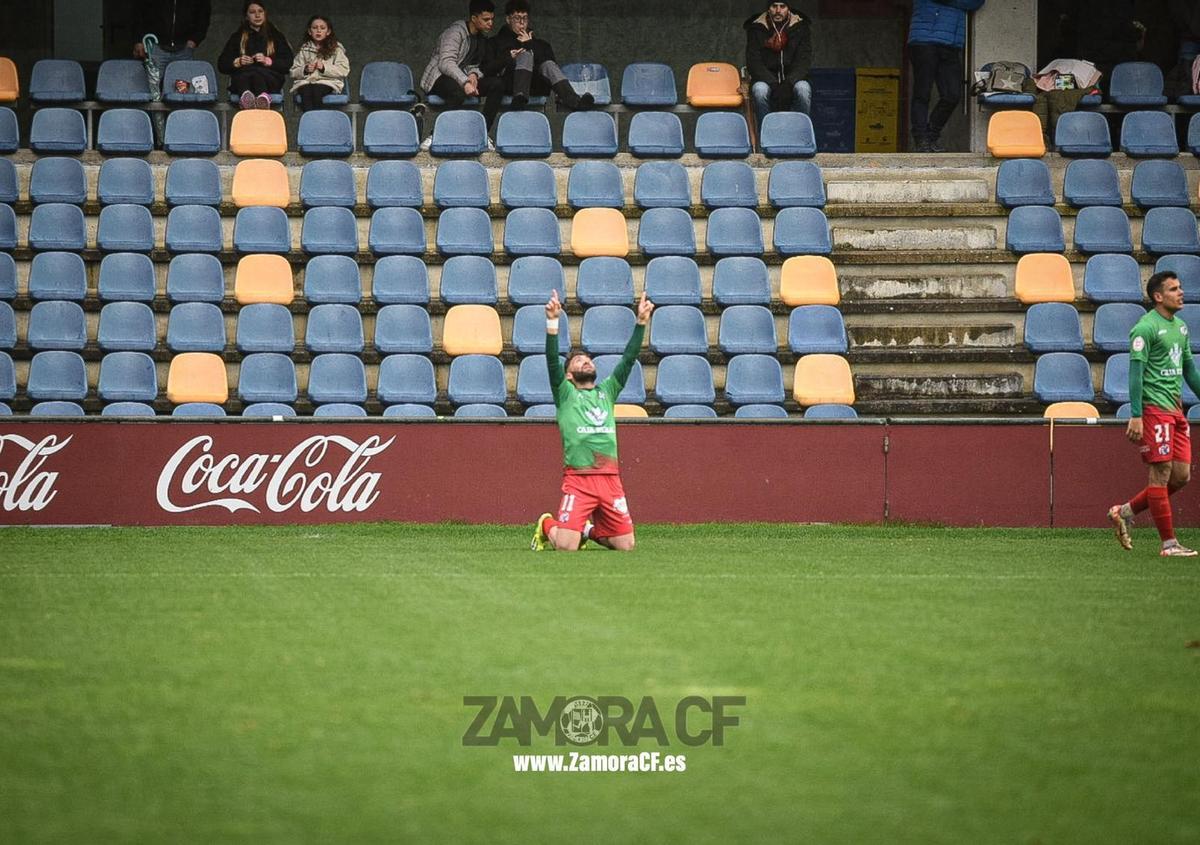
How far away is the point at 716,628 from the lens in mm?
7336

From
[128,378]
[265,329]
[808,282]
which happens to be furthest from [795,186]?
[128,378]

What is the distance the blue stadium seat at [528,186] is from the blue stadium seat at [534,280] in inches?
33.2

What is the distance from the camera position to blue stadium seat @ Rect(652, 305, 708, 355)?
51.4ft

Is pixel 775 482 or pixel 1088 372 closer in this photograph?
pixel 775 482

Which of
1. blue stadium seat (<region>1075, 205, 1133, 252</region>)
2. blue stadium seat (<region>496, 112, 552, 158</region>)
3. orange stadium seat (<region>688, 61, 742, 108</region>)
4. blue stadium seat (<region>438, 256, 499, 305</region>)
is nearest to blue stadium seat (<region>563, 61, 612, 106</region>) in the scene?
blue stadium seat (<region>496, 112, 552, 158</region>)

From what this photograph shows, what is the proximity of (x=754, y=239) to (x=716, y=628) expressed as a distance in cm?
980

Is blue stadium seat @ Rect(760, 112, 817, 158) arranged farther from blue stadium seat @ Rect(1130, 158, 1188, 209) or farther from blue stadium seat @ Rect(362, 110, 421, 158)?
blue stadium seat @ Rect(362, 110, 421, 158)

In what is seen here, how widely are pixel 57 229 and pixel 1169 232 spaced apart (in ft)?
38.1

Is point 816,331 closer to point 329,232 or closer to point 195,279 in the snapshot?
point 329,232

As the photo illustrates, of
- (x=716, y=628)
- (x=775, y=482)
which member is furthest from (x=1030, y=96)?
(x=716, y=628)

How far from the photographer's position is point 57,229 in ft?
54.0

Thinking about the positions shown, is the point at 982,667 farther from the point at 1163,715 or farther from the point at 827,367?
the point at 827,367

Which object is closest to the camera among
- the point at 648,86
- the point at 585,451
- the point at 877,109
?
the point at 585,451

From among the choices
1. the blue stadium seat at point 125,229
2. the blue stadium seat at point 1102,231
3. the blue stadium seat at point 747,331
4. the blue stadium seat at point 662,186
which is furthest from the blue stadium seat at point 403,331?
the blue stadium seat at point 1102,231
